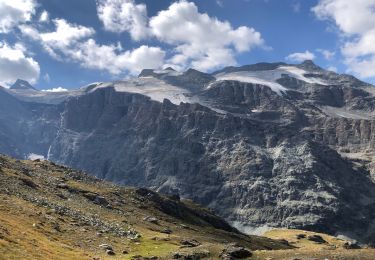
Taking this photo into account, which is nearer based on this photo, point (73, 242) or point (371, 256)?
point (371, 256)

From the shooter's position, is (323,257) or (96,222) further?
(96,222)

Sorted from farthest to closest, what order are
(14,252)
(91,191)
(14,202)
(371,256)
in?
(91,191)
(14,202)
(371,256)
(14,252)

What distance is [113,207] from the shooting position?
115 m

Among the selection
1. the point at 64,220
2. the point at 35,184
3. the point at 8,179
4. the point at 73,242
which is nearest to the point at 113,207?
the point at 35,184

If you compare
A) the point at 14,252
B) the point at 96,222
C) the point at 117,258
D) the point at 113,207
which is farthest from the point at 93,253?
the point at 113,207

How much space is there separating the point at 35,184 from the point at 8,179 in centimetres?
1091

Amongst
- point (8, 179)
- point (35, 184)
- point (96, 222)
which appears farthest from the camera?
point (35, 184)

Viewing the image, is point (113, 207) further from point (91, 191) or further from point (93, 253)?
point (93, 253)

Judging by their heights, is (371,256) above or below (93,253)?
above

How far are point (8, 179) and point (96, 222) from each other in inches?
763

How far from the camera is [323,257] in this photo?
49.5m

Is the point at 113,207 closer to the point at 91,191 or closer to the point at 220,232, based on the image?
the point at 91,191

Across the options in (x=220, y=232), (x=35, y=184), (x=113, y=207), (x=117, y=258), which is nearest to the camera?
(x=117, y=258)

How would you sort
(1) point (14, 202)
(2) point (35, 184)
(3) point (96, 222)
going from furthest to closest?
(2) point (35, 184) → (3) point (96, 222) → (1) point (14, 202)
